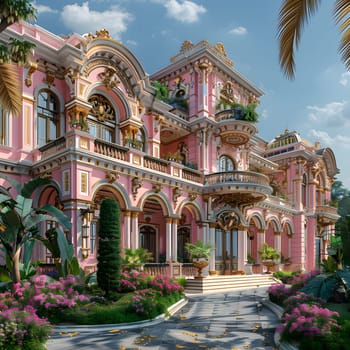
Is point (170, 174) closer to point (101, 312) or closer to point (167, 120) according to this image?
point (167, 120)

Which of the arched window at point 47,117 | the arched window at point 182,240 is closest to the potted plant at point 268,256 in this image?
the arched window at point 182,240

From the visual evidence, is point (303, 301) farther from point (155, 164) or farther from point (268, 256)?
point (268, 256)

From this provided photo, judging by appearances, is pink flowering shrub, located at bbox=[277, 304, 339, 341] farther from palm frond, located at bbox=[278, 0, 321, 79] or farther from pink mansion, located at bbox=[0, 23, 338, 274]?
pink mansion, located at bbox=[0, 23, 338, 274]

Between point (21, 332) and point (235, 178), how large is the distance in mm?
17153

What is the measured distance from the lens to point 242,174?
71.6ft

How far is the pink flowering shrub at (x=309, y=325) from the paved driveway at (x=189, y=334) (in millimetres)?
659

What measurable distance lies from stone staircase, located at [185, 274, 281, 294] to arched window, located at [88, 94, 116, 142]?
8.63 m

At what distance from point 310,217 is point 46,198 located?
2559 centimetres

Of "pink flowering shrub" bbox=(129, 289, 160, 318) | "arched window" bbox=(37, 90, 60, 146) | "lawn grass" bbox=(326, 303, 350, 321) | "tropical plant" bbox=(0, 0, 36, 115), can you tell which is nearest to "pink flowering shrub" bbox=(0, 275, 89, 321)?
"pink flowering shrub" bbox=(129, 289, 160, 318)

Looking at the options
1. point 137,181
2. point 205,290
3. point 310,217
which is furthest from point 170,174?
point 310,217

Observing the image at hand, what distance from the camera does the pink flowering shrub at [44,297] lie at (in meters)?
9.05

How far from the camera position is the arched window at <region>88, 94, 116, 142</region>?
18.5 m

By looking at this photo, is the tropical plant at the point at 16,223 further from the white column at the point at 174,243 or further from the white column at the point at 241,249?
the white column at the point at 241,249

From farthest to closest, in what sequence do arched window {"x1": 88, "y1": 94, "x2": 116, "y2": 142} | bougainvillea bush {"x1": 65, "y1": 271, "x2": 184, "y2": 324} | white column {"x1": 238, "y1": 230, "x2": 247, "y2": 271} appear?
white column {"x1": 238, "y1": 230, "x2": 247, "y2": 271} < arched window {"x1": 88, "y1": 94, "x2": 116, "y2": 142} < bougainvillea bush {"x1": 65, "y1": 271, "x2": 184, "y2": 324}
